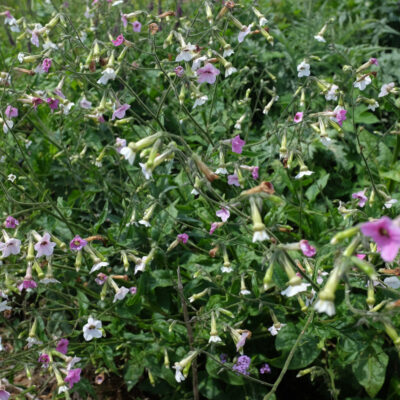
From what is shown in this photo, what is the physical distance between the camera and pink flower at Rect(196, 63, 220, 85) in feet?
7.59

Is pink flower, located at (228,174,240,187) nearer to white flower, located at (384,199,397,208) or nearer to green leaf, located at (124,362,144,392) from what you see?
white flower, located at (384,199,397,208)

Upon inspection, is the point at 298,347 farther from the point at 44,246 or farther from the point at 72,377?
the point at 44,246

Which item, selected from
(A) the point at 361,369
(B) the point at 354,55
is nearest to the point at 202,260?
(A) the point at 361,369

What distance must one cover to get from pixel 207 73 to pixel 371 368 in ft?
5.51

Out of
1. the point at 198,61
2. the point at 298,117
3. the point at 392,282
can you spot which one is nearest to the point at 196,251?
the point at 298,117

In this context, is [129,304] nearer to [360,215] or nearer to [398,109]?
[360,215]

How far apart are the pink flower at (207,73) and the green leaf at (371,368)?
1.57m

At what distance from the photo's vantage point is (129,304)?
2570mm

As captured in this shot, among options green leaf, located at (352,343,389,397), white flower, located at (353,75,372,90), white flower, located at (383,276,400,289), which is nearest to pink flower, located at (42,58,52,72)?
white flower, located at (353,75,372,90)

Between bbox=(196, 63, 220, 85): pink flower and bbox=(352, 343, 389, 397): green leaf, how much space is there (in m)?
1.57

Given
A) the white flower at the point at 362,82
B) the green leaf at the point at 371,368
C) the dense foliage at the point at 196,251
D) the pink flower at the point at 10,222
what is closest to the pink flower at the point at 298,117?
the dense foliage at the point at 196,251

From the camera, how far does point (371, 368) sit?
2.30 metres

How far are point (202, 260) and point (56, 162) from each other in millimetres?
1797

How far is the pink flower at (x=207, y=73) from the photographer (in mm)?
2314
